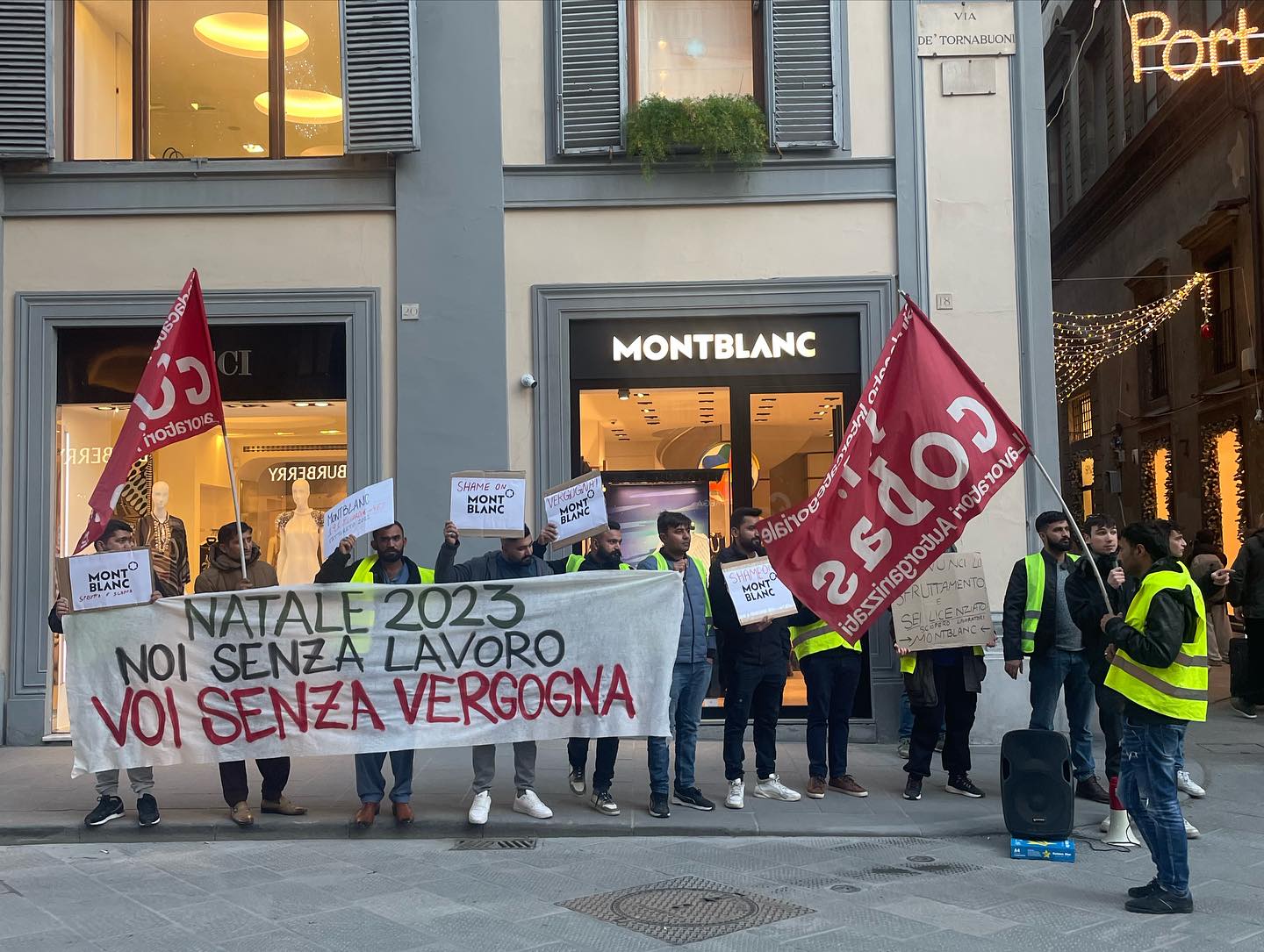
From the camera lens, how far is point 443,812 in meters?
7.55

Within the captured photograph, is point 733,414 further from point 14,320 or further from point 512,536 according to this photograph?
point 14,320

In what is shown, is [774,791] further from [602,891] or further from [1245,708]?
[1245,708]

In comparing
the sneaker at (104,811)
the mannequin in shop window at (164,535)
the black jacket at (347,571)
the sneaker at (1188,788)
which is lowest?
the sneaker at (1188,788)

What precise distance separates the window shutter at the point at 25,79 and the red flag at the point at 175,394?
360cm

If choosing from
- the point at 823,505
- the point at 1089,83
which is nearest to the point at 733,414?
the point at 823,505

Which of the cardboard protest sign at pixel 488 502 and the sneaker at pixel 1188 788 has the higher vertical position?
the cardboard protest sign at pixel 488 502

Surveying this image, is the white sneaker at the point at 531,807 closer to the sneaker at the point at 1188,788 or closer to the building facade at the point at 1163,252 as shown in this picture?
the sneaker at the point at 1188,788

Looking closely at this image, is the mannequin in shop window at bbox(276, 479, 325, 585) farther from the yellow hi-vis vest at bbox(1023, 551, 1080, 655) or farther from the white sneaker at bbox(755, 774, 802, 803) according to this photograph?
the yellow hi-vis vest at bbox(1023, 551, 1080, 655)

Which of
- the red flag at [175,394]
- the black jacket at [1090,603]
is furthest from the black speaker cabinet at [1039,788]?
the red flag at [175,394]

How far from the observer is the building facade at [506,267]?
10.3 m

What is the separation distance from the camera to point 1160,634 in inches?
223

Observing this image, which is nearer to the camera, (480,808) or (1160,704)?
(1160,704)

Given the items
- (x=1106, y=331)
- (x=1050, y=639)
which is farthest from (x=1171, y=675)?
(x=1106, y=331)

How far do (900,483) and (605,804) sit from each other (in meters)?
2.80
